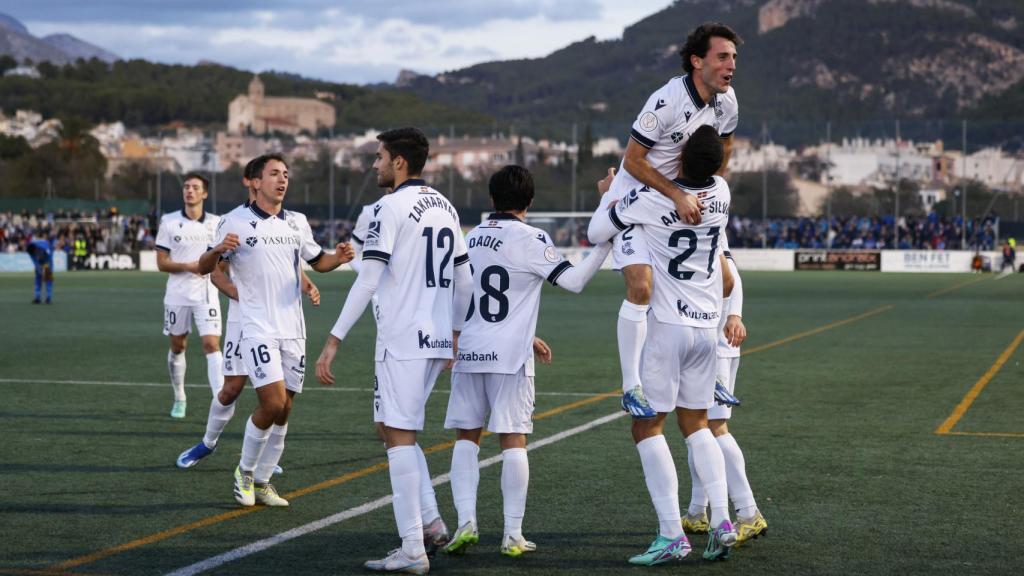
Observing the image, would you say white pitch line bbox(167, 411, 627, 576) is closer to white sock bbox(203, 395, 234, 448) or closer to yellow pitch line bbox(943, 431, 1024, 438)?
white sock bbox(203, 395, 234, 448)

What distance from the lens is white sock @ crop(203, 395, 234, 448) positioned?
31.8 ft

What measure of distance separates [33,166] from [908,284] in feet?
348

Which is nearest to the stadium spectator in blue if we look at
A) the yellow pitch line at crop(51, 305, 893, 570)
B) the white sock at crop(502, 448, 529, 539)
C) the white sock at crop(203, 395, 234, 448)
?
the yellow pitch line at crop(51, 305, 893, 570)

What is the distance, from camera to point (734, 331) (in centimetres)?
757

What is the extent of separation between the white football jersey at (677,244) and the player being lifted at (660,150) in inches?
2.7

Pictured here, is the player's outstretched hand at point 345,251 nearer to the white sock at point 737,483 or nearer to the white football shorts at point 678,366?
the white football shorts at point 678,366

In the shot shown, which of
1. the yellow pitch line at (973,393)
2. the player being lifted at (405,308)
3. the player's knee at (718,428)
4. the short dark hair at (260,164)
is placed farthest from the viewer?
the yellow pitch line at (973,393)

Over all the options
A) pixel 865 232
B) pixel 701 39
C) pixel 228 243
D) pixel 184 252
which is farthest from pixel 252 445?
pixel 865 232

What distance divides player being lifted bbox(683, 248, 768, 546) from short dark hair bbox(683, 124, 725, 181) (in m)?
0.63

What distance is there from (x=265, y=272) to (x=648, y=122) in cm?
313

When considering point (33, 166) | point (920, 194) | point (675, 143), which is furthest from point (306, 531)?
point (33, 166)

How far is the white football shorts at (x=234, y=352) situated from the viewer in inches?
355

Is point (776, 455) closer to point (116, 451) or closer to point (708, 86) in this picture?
point (708, 86)

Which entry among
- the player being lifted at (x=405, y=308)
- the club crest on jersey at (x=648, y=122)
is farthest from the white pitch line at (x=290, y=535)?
the club crest on jersey at (x=648, y=122)
